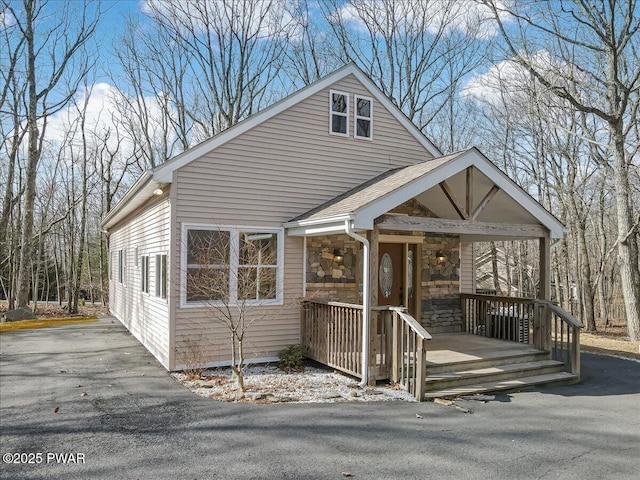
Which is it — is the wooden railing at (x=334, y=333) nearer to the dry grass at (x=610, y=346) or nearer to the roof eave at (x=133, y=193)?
the roof eave at (x=133, y=193)

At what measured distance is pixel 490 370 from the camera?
7.71 meters

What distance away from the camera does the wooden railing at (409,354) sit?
6758mm

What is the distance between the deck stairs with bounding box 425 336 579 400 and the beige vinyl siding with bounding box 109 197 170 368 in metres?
4.76

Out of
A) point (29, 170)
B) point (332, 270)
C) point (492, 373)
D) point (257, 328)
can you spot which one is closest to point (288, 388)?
point (257, 328)

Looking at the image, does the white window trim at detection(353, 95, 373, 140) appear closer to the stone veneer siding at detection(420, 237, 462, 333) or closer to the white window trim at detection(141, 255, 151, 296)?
the stone veneer siding at detection(420, 237, 462, 333)

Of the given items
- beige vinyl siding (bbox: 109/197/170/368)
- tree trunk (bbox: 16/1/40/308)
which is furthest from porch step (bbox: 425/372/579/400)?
tree trunk (bbox: 16/1/40/308)

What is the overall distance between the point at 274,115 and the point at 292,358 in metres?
4.81

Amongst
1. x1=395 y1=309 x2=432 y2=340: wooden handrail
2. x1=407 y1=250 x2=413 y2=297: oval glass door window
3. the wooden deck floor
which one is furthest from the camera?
x1=407 y1=250 x2=413 y2=297: oval glass door window

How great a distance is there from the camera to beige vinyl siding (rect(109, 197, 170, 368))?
883 centimetres

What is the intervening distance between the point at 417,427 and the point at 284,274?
435 centimetres

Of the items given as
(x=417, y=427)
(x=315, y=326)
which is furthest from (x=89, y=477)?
(x=315, y=326)

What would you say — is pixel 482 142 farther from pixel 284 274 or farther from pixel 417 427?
pixel 417 427

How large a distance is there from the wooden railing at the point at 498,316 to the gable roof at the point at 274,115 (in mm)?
3699

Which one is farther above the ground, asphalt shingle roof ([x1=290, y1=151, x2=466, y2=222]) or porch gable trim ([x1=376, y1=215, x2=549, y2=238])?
asphalt shingle roof ([x1=290, y1=151, x2=466, y2=222])
